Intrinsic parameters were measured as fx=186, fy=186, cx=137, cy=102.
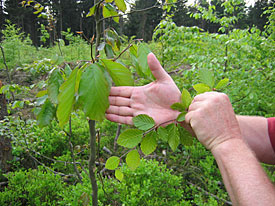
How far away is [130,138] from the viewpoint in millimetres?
845

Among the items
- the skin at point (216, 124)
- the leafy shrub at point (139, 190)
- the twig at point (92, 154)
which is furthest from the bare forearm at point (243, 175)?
the leafy shrub at point (139, 190)

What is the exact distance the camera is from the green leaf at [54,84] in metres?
0.89

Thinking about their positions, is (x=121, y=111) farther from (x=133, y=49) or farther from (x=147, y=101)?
(x=133, y=49)

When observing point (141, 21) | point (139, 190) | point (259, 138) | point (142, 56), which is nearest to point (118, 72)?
point (142, 56)

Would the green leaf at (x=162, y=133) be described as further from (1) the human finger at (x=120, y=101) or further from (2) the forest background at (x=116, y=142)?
(1) the human finger at (x=120, y=101)

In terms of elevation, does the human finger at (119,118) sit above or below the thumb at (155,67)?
below

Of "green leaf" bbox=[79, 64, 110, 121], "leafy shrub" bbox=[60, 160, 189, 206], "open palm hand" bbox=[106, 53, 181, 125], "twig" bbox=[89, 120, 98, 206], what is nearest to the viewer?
"green leaf" bbox=[79, 64, 110, 121]

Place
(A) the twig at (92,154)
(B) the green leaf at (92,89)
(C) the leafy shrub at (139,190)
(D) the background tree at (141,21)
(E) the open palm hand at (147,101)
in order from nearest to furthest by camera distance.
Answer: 1. (B) the green leaf at (92,89)
2. (E) the open palm hand at (147,101)
3. (A) the twig at (92,154)
4. (C) the leafy shrub at (139,190)
5. (D) the background tree at (141,21)

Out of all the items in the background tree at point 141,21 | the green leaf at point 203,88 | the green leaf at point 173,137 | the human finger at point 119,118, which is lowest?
the human finger at point 119,118

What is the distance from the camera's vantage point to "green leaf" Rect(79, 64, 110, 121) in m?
0.68

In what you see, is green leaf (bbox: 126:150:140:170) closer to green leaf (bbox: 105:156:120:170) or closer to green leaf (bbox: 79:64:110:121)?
green leaf (bbox: 105:156:120:170)

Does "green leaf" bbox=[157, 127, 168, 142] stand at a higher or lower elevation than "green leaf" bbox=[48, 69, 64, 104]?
lower

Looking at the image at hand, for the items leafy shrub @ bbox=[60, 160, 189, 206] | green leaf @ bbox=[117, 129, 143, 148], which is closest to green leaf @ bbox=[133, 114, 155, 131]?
green leaf @ bbox=[117, 129, 143, 148]

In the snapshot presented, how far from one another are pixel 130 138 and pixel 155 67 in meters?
0.39
